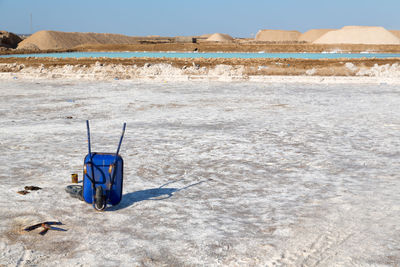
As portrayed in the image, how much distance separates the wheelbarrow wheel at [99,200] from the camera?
4863 mm

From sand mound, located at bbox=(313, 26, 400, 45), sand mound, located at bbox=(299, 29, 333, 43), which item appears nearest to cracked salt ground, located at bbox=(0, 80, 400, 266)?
sand mound, located at bbox=(313, 26, 400, 45)

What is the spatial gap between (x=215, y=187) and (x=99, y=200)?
1629 millimetres

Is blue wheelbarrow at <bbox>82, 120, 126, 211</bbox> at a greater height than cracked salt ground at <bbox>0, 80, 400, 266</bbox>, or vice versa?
blue wheelbarrow at <bbox>82, 120, 126, 211</bbox>

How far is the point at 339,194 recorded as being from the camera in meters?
5.67

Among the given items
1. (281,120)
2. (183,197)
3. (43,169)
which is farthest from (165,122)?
(183,197)

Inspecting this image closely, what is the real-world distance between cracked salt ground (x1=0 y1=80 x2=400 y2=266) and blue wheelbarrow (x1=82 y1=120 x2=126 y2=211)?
0.17m

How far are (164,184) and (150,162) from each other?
116 cm

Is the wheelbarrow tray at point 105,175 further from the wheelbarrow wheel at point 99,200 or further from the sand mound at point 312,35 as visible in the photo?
the sand mound at point 312,35

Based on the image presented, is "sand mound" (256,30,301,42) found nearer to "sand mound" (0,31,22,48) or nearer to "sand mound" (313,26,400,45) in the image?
"sand mound" (313,26,400,45)

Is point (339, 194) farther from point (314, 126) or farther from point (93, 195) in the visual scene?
point (314, 126)

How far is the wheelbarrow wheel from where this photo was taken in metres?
4.86

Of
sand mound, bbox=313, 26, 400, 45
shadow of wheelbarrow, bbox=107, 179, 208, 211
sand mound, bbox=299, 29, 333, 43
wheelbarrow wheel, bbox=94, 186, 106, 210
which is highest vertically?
sand mound, bbox=299, 29, 333, 43

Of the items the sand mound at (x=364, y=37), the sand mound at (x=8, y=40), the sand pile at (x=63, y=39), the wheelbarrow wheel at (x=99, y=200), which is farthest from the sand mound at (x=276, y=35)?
the wheelbarrow wheel at (x=99, y=200)

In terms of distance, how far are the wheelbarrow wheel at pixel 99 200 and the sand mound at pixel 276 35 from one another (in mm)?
157808
